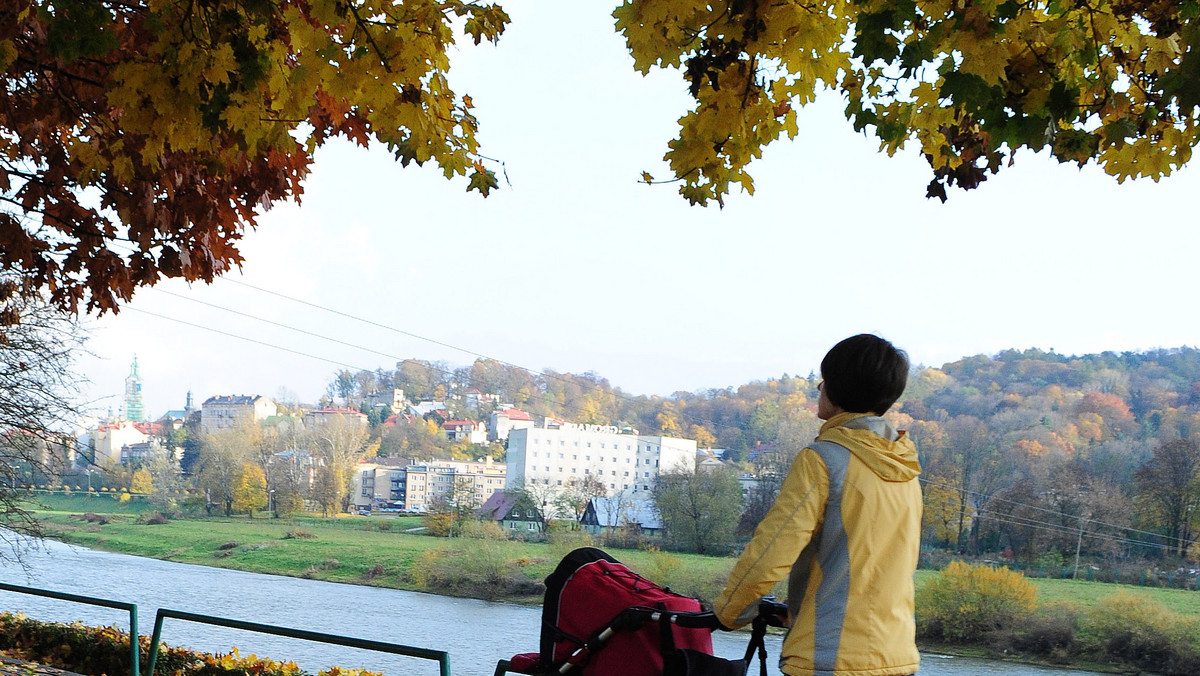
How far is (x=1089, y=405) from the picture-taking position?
1192 inches

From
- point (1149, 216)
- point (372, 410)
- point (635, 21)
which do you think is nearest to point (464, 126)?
point (635, 21)

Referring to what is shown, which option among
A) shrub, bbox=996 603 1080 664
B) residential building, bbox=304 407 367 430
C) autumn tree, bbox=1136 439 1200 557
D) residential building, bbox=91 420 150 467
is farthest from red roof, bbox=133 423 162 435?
autumn tree, bbox=1136 439 1200 557

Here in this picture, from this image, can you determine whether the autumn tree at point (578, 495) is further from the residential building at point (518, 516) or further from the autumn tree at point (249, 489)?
the autumn tree at point (249, 489)

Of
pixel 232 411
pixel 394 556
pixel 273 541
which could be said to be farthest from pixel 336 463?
pixel 232 411

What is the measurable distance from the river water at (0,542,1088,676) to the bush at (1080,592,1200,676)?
1.24m

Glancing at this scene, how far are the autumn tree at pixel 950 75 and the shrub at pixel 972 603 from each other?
26094 millimetres

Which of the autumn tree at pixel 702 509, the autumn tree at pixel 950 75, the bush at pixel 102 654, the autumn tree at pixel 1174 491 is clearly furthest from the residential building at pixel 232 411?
the autumn tree at pixel 950 75

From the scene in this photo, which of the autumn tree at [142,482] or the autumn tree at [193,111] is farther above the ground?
the autumn tree at [193,111]

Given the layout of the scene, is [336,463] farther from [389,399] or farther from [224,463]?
[389,399]

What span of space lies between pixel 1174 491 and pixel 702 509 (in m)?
13.4

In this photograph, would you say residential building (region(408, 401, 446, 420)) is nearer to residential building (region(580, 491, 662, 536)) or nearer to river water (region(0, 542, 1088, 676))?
river water (region(0, 542, 1088, 676))

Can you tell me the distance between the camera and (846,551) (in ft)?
4.25

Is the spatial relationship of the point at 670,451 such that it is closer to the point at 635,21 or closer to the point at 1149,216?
the point at 635,21

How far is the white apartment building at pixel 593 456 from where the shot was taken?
35.2m
